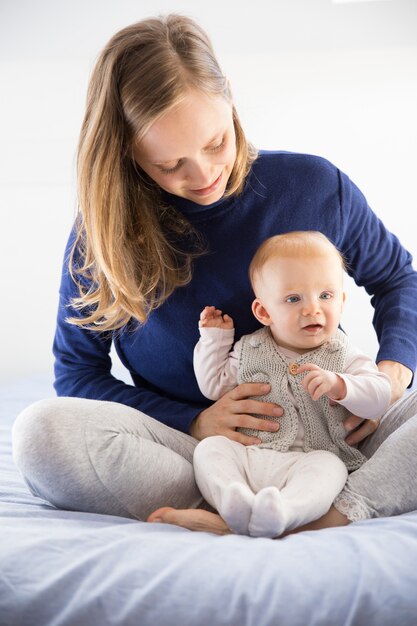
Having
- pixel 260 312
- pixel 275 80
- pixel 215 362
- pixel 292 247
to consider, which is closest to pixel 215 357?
pixel 215 362

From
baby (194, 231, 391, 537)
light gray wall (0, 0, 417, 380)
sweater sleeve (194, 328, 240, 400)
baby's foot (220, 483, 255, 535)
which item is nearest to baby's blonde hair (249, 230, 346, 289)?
baby (194, 231, 391, 537)

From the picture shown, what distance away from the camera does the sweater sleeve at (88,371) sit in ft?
5.45

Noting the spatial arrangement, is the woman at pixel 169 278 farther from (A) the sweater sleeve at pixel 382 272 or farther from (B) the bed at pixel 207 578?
(B) the bed at pixel 207 578

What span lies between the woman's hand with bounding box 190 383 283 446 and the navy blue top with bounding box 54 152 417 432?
0.24ft

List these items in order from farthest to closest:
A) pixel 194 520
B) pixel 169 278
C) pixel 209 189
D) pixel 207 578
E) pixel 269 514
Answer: pixel 169 278 → pixel 209 189 → pixel 194 520 → pixel 269 514 → pixel 207 578

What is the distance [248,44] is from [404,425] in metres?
2.20

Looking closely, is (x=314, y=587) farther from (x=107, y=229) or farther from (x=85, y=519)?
(x=107, y=229)

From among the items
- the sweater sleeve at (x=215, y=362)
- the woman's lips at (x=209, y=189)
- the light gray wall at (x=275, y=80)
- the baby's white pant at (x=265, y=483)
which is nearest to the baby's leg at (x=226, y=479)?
the baby's white pant at (x=265, y=483)

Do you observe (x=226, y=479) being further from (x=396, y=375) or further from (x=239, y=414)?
(x=396, y=375)

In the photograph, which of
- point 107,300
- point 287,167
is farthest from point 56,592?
point 287,167

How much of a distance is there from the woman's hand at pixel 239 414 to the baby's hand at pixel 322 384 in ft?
0.34

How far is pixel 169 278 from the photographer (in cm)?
164

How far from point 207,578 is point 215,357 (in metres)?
0.59

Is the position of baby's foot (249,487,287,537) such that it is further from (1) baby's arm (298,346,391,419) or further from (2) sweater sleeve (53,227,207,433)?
(2) sweater sleeve (53,227,207,433)
